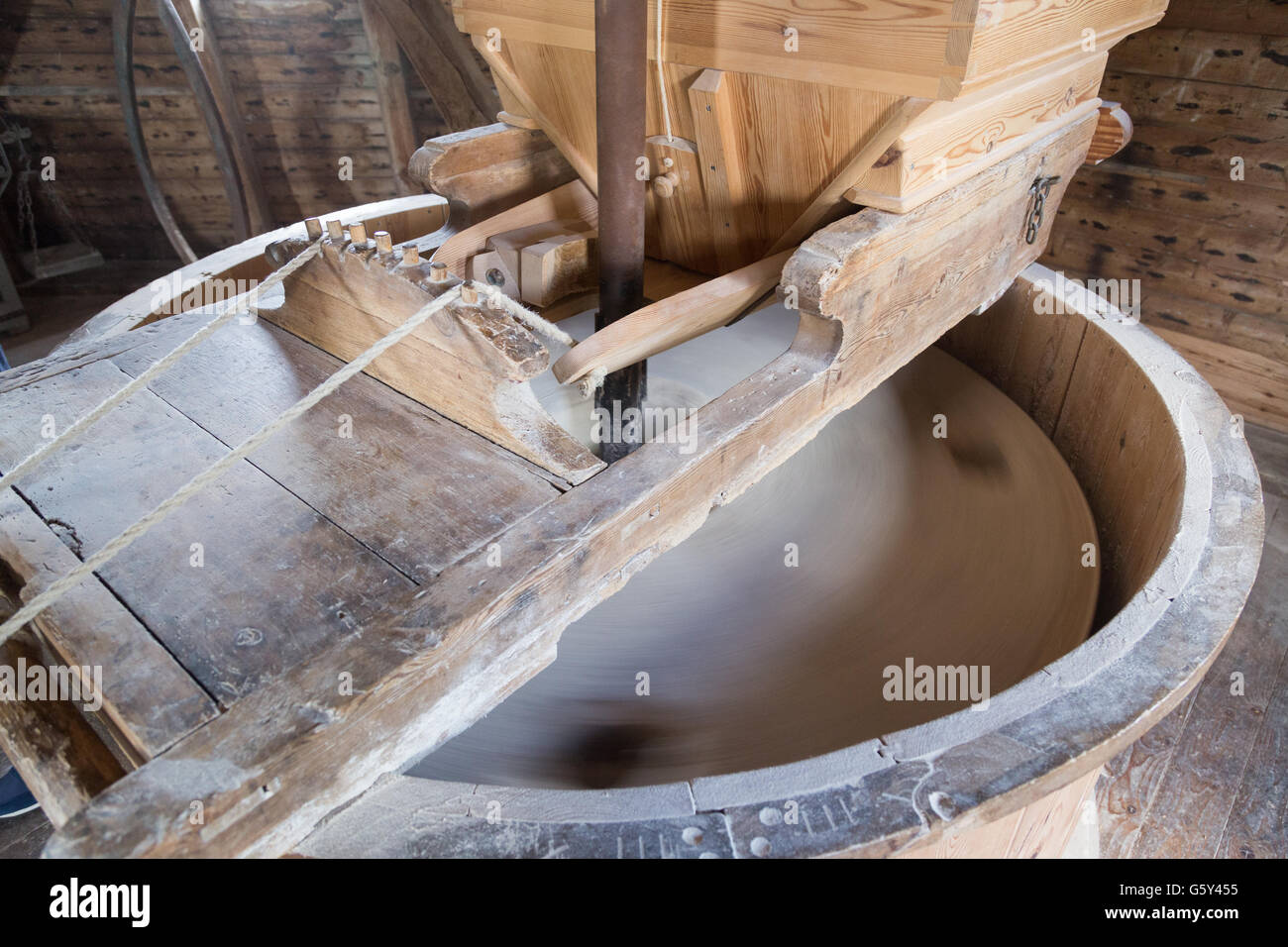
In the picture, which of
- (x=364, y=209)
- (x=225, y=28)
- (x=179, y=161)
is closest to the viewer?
(x=364, y=209)

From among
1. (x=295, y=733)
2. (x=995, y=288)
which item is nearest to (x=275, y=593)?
(x=295, y=733)

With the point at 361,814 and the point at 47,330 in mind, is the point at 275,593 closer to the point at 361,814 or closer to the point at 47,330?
the point at 361,814

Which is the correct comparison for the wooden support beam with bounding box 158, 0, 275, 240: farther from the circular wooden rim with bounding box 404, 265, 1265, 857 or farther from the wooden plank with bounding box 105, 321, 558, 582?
the circular wooden rim with bounding box 404, 265, 1265, 857

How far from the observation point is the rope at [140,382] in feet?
3.82

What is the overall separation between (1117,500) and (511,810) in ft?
6.59

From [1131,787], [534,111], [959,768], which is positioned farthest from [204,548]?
[1131,787]

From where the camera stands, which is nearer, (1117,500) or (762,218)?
(762,218)

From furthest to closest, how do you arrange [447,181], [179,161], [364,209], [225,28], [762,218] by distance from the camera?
[179,161], [225,28], [364,209], [447,181], [762,218]

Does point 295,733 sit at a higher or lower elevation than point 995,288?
lower

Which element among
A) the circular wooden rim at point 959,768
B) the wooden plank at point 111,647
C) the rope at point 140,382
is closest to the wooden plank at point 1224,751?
the circular wooden rim at point 959,768

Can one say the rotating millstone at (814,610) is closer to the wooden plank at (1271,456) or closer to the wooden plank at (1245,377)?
the wooden plank at (1271,456)

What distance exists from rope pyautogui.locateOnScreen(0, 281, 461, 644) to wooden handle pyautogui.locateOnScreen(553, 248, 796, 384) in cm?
29

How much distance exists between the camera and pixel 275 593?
1.25 m

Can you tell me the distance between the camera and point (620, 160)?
174 centimetres
